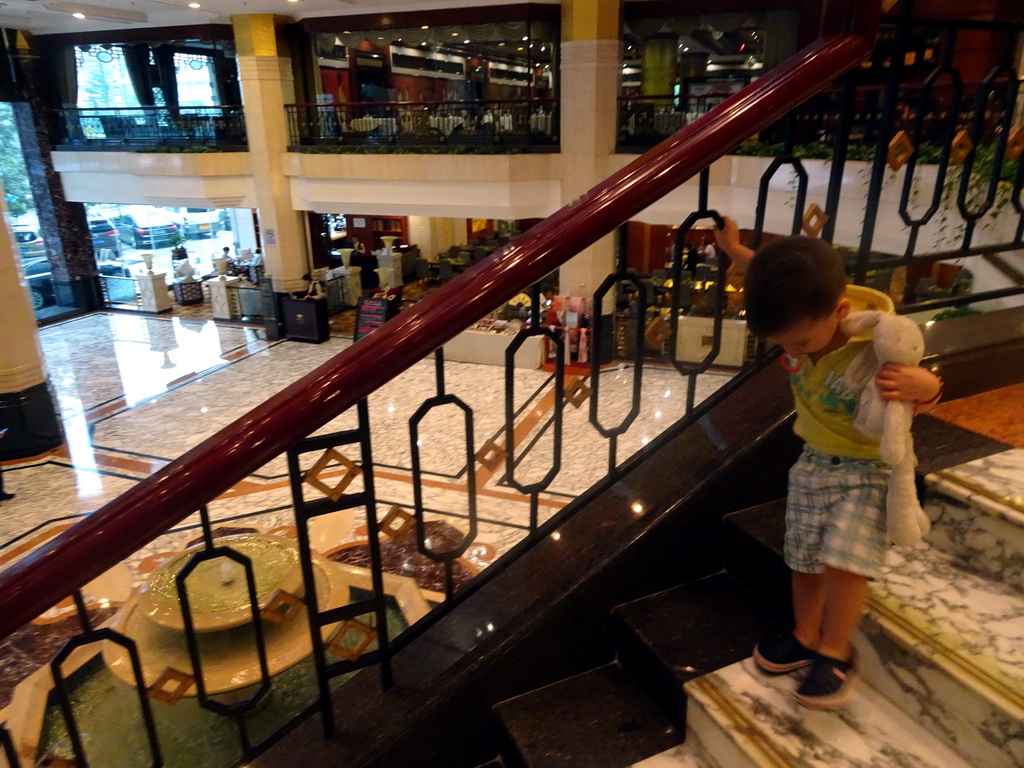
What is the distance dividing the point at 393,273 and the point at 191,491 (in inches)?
469

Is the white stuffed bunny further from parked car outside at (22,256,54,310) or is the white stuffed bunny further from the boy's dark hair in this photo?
parked car outside at (22,256,54,310)

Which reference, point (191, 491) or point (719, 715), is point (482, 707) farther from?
point (191, 491)

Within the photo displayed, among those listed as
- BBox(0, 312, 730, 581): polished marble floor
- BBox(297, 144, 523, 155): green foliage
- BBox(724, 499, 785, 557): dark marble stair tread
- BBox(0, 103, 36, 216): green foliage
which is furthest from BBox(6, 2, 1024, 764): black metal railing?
BBox(0, 103, 36, 216): green foliage

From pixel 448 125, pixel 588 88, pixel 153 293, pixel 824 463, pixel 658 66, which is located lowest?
pixel 153 293

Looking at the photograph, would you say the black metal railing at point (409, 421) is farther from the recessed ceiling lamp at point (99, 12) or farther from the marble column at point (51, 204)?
the marble column at point (51, 204)

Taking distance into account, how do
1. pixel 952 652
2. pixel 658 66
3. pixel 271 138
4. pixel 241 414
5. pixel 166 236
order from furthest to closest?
pixel 166 236, pixel 271 138, pixel 658 66, pixel 241 414, pixel 952 652

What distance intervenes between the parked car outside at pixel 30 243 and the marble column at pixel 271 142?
4287mm

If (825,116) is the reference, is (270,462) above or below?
below

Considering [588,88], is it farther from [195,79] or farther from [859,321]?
[859,321]

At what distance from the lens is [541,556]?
4.32 feet

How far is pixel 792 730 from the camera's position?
1.05m

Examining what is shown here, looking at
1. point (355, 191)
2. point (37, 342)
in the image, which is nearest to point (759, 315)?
point (37, 342)

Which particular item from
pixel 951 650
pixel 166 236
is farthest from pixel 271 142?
pixel 951 650

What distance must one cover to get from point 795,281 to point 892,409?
22cm
